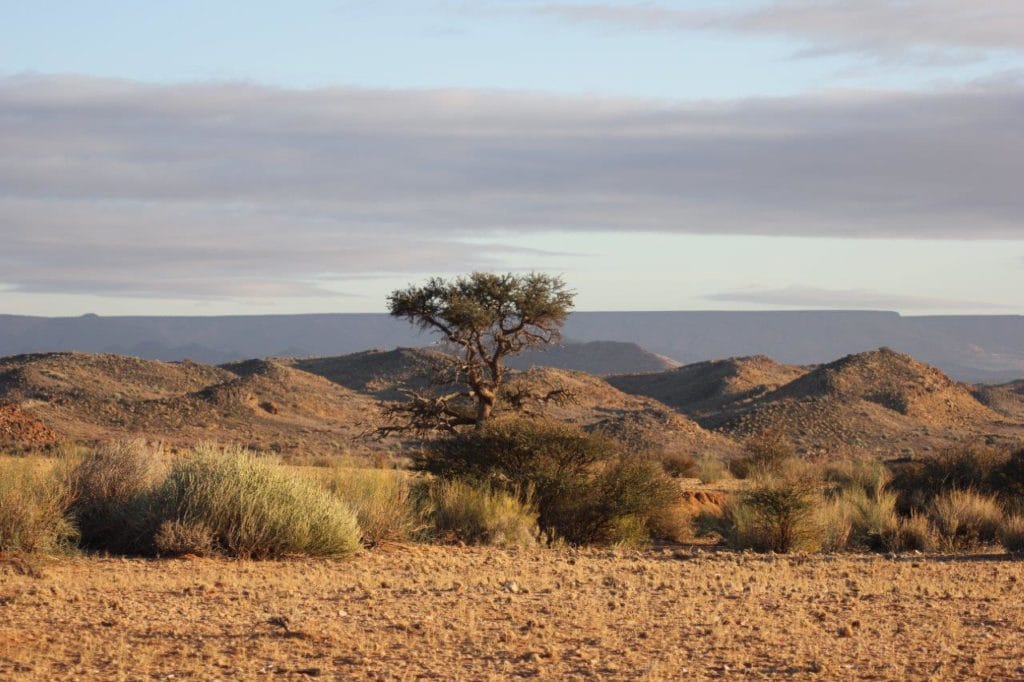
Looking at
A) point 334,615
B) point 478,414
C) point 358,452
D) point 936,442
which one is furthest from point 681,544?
point 936,442

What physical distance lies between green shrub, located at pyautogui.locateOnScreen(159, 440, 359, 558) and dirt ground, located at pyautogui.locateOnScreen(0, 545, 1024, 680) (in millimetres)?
411

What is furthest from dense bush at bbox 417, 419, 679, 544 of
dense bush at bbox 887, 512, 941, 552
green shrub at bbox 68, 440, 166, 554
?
green shrub at bbox 68, 440, 166, 554

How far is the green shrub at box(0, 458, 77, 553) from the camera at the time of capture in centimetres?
1464

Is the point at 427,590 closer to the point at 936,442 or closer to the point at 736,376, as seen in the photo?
the point at 936,442

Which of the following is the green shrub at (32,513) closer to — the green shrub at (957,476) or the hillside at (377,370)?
the green shrub at (957,476)

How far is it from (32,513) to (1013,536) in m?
14.5

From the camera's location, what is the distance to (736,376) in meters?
85.1

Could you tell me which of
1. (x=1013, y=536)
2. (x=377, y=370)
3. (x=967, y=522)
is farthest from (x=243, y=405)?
(x=1013, y=536)

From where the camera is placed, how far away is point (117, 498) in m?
16.7

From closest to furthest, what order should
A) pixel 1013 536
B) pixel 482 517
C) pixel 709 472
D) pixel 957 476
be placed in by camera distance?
1. pixel 482 517
2. pixel 1013 536
3. pixel 957 476
4. pixel 709 472

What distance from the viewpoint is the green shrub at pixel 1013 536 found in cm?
2009

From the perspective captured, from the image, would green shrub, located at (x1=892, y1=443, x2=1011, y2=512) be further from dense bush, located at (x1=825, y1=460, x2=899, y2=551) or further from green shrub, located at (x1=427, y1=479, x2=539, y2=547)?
green shrub, located at (x1=427, y1=479, x2=539, y2=547)

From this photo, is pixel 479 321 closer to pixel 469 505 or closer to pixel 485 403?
pixel 485 403

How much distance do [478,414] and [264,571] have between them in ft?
45.2
